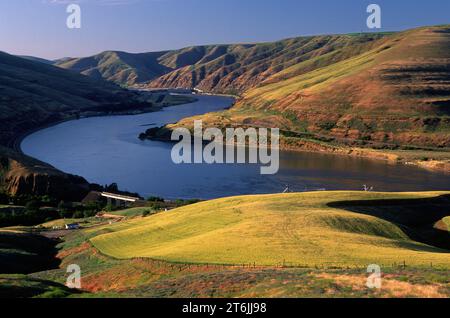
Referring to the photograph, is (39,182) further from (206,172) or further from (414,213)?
(414,213)

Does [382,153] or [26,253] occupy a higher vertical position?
[382,153]

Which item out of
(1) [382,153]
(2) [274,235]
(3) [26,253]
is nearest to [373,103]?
(1) [382,153]

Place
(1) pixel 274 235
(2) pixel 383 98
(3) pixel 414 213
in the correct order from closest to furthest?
1. (1) pixel 274 235
2. (3) pixel 414 213
3. (2) pixel 383 98

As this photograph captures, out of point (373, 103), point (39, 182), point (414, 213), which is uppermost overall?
point (373, 103)

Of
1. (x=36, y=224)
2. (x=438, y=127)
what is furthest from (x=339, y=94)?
(x=36, y=224)

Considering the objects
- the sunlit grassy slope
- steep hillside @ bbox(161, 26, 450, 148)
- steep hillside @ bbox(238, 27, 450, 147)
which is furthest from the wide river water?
the sunlit grassy slope

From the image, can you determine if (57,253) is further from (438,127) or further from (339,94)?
(339,94)

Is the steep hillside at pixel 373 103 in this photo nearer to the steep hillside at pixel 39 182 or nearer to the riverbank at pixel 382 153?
the riverbank at pixel 382 153

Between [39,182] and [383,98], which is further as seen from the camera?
[383,98]

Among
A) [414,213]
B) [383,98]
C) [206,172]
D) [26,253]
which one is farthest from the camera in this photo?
Result: [383,98]
